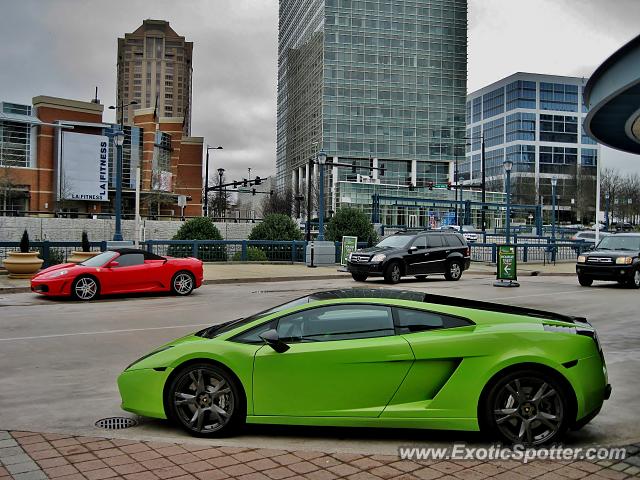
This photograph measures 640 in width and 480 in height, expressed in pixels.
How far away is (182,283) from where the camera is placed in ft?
56.9

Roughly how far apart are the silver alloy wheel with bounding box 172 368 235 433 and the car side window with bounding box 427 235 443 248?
18.1 metres

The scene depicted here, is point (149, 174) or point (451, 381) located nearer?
point (451, 381)

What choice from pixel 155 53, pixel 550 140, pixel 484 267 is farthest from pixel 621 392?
pixel 155 53

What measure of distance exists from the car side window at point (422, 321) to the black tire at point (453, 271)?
59.5 feet

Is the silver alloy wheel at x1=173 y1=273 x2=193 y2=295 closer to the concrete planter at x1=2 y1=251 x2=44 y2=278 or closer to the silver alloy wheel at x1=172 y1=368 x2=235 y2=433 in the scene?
the concrete planter at x1=2 y1=251 x2=44 y2=278

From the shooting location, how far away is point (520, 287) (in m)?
20.8

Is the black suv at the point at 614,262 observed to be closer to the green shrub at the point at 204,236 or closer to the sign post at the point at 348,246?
the sign post at the point at 348,246

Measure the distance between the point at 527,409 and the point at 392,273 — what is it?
16.4 metres

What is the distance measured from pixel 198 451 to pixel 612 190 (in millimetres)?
72746

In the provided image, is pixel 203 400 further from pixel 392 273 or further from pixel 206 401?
pixel 392 273

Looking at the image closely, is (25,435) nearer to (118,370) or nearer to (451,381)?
(118,370)

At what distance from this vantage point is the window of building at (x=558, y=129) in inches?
4560

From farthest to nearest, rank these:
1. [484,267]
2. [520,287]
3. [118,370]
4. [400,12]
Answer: [400,12]
[484,267]
[520,287]
[118,370]

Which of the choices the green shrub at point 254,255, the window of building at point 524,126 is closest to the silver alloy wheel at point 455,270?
the green shrub at point 254,255
